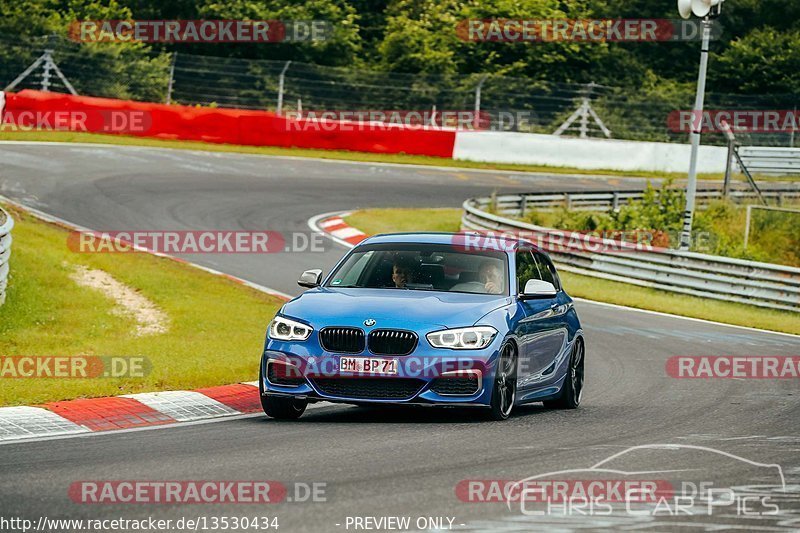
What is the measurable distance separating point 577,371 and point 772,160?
25638 mm

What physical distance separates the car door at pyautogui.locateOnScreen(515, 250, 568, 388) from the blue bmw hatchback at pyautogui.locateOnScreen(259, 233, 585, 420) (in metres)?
0.02

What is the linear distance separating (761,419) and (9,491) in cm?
650

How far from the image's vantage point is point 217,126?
38.8 metres

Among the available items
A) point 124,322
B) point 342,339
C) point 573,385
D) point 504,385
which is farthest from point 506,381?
point 124,322

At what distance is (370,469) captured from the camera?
7.91m

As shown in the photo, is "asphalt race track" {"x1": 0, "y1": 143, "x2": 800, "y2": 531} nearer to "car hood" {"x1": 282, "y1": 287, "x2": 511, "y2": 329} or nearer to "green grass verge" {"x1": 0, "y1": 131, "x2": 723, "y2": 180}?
"car hood" {"x1": 282, "y1": 287, "x2": 511, "y2": 329}

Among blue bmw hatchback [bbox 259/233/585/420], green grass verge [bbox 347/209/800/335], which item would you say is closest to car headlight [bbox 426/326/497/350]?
blue bmw hatchback [bbox 259/233/585/420]

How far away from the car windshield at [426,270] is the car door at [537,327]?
263 millimetres

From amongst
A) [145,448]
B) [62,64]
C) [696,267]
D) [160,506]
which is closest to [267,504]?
[160,506]

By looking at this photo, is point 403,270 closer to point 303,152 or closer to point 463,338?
point 463,338

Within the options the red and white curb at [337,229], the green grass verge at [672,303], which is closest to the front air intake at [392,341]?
the green grass verge at [672,303]

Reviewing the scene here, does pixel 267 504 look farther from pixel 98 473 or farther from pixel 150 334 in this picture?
pixel 150 334

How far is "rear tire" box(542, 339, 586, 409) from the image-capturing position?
39.4 feet

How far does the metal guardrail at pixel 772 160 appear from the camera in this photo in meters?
36.1
